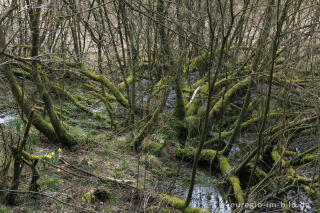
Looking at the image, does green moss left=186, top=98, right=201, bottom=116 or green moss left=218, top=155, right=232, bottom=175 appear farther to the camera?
green moss left=186, top=98, right=201, bottom=116

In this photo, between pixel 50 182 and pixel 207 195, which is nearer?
pixel 50 182

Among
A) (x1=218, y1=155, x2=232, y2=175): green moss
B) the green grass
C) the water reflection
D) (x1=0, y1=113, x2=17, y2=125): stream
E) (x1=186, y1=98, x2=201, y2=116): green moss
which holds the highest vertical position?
(x1=0, y1=113, x2=17, y2=125): stream

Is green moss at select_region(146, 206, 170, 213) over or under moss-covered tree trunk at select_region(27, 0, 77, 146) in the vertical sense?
under

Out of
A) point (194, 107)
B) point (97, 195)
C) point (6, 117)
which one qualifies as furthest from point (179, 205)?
point (6, 117)

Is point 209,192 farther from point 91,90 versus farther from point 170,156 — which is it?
point 91,90

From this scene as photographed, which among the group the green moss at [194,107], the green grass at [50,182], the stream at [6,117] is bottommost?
the green grass at [50,182]

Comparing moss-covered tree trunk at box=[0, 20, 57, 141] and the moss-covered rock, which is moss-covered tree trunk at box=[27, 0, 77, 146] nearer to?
moss-covered tree trunk at box=[0, 20, 57, 141]

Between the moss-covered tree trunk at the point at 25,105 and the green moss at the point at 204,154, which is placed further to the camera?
the green moss at the point at 204,154

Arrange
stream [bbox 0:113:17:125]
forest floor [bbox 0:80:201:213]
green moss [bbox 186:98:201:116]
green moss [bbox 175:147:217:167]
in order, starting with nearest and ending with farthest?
forest floor [bbox 0:80:201:213], stream [bbox 0:113:17:125], green moss [bbox 175:147:217:167], green moss [bbox 186:98:201:116]

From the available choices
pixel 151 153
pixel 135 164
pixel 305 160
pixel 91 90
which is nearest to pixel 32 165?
pixel 135 164

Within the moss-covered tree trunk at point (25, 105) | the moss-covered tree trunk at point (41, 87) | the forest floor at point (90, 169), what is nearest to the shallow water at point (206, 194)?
the forest floor at point (90, 169)

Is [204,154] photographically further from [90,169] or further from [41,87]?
[41,87]

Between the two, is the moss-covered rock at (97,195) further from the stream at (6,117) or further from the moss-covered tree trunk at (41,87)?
the stream at (6,117)

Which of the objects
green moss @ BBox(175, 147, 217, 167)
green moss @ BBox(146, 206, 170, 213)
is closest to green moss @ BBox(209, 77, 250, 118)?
green moss @ BBox(175, 147, 217, 167)
